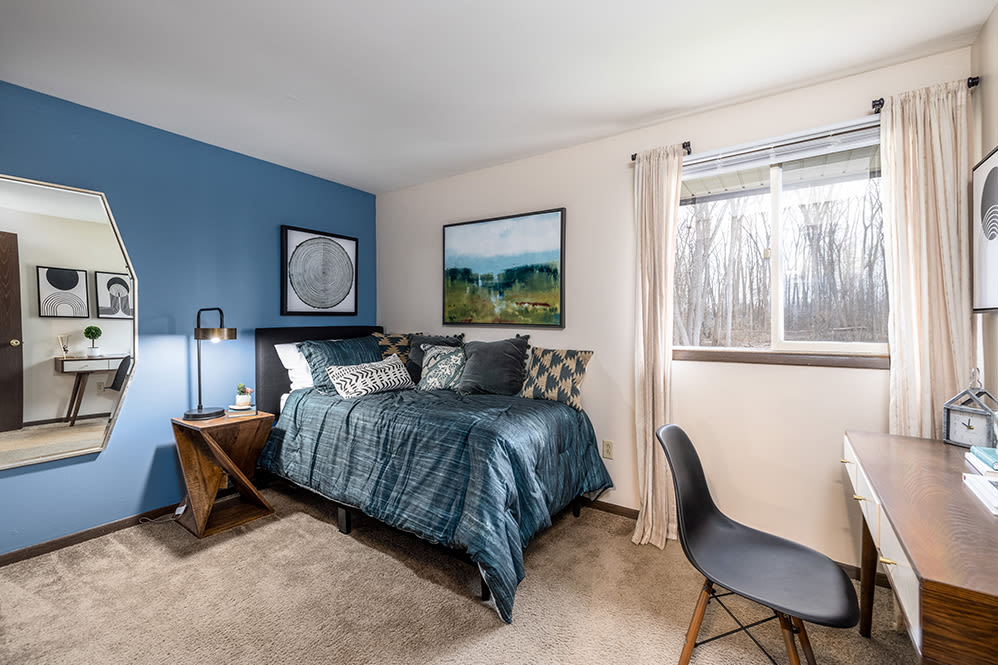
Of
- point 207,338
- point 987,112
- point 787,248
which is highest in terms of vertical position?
point 987,112

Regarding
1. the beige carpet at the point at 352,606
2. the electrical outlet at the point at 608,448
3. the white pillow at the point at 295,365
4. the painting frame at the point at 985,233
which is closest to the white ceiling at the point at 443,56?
the painting frame at the point at 985,233

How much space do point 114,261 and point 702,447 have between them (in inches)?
145

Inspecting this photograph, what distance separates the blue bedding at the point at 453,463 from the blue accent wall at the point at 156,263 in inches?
27.9

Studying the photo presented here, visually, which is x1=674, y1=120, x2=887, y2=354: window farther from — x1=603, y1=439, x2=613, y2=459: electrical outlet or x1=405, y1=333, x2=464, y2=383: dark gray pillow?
x1=405, y1=333, x2=464, y2=383: dark gray pillow

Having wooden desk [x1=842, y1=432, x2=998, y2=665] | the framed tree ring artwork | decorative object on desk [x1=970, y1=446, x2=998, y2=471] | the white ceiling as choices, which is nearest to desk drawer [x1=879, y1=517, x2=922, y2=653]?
wooden desk [x1=842, y1=432, x2=998, y2=665]

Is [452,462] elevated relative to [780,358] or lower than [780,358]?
lower

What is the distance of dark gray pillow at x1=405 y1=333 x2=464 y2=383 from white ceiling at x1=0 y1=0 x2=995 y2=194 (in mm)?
1583

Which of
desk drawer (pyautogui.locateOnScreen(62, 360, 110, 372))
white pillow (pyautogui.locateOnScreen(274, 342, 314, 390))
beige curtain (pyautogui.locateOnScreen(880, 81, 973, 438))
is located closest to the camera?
beige curtain (pyautogui.locateOnScreen(880, 81, 973, 438))

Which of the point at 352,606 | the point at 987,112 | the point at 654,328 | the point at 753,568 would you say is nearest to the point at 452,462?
the point at 352,606

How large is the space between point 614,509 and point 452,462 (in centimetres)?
136

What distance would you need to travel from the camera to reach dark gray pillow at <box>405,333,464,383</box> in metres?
3.68

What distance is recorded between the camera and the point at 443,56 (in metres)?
2.12

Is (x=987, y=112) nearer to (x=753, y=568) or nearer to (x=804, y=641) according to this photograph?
(x=753, y=568)

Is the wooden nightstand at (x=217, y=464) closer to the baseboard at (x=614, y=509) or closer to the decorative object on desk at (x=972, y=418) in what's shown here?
the baseboard at (x=614, y=509)
